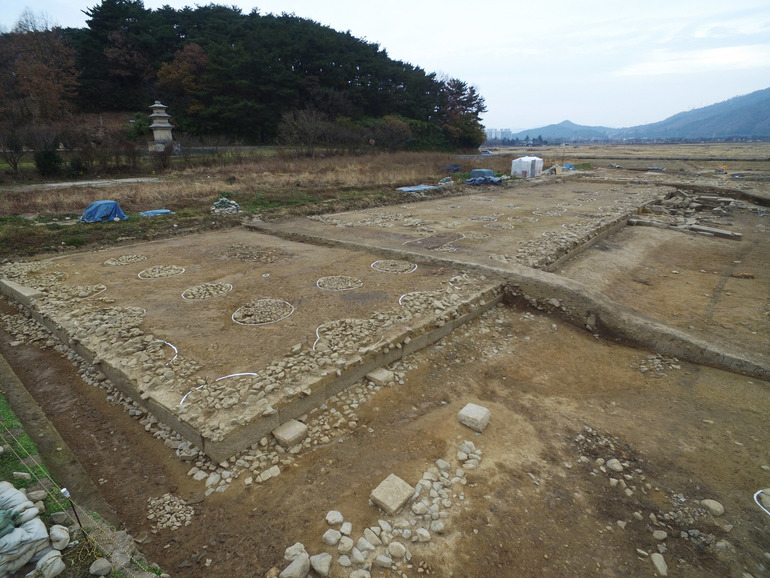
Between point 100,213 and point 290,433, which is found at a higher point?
point 100,213

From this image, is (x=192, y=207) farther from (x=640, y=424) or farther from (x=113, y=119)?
(x=113, y=119)

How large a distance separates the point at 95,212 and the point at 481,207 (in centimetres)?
1277

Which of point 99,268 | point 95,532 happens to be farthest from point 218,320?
point 99,268

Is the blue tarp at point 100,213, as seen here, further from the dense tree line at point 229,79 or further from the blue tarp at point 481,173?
the dense tree line at point 229,79

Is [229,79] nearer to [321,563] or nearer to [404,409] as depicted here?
[404,409]

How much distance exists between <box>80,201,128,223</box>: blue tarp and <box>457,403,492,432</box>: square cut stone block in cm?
1189

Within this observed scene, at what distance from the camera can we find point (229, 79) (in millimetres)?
34344

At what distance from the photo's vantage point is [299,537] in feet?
8.70

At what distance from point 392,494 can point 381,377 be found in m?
1.61

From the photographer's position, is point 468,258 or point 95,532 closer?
point 95,532

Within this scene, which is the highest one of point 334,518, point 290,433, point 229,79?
point 229,79

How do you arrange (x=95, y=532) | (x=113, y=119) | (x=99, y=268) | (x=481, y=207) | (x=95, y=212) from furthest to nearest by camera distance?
(x=113, y=119) → (x=481, y=207) → (x=95, y=212) → (x=99, y=268) → (x=95, y=532)

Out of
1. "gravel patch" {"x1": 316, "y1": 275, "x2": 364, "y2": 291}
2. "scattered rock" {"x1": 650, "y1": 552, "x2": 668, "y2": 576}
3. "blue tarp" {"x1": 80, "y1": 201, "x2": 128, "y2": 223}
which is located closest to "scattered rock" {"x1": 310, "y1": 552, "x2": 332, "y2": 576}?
"scattered rock" {"x1": 650, "y1": 552, "x2": 668, "y2": 576}

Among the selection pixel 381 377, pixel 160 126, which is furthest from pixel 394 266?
pixel 160 126
